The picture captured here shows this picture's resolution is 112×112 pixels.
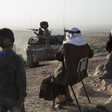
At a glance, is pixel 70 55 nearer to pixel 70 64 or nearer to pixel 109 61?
pixel 70 64

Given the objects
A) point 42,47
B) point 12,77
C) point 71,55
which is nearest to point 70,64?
point 71,55

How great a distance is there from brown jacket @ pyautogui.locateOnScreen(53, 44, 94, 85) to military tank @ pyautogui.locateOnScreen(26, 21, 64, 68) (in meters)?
10.8

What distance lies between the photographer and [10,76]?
151 inches

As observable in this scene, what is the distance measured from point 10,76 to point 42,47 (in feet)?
42.3

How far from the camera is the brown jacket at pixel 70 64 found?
5.21 metres

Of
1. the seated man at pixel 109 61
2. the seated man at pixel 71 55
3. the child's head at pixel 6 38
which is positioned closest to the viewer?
the child's head at pixel 6 38

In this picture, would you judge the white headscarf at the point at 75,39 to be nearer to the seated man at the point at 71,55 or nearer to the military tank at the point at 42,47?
the seated man at the point at 71,55

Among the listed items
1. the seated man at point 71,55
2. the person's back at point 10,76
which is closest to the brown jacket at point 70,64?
the seated man at point 71,55

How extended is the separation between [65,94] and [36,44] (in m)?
11.3

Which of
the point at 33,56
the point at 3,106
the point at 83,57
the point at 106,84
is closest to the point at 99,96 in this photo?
the point at 106,84

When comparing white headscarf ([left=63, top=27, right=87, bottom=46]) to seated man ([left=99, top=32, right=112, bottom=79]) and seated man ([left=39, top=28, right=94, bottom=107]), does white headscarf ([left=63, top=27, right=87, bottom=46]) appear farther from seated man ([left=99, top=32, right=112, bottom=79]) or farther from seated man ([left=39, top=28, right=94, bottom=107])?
seated man ([left=99, top=32, right=112, bottom=79])

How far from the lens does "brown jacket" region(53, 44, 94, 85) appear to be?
521cm

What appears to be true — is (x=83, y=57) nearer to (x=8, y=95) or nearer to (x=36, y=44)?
(x=8, y=95)

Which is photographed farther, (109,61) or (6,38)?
(109,61)
